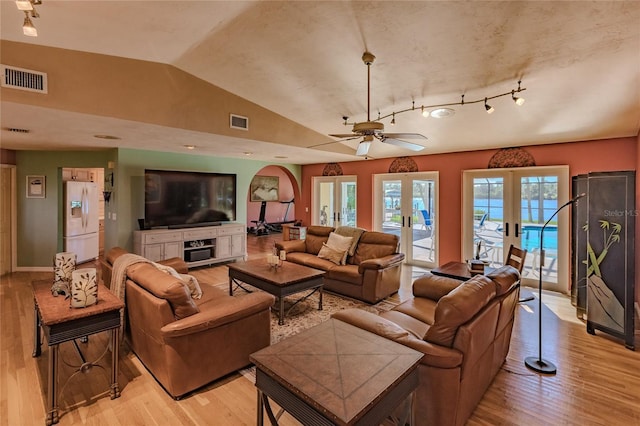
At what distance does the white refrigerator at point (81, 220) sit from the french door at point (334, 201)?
5.29m

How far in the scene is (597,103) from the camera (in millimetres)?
3451

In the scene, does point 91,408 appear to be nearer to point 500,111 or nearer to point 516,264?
point 516,264

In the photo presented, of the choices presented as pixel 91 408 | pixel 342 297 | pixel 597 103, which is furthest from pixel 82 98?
pixel 597 103

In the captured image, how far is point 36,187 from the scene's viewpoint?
5969 millimetres

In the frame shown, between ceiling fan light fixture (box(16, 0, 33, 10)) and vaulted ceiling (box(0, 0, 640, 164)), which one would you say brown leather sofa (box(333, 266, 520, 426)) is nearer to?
vaulted ceiling (box(0, 0, 640, 164))

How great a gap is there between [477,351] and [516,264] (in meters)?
2.44

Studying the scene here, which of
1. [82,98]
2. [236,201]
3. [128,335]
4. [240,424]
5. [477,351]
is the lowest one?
[240,424]

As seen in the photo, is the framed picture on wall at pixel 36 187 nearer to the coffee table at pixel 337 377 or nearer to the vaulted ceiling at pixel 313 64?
the vaulted ceiling at pixel 313 64

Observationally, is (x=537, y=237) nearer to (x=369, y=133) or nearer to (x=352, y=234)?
(x=352, y=234)

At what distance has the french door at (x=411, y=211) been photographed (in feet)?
21.0

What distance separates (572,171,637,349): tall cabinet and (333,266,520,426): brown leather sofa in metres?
1.90

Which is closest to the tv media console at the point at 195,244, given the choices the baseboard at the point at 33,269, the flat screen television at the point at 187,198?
the flat screen television at the point at 187,198

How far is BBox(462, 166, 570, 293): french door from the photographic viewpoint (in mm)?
4887

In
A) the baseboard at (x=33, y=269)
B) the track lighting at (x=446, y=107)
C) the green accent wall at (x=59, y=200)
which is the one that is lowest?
the baseboard at (x=33, y=269)
